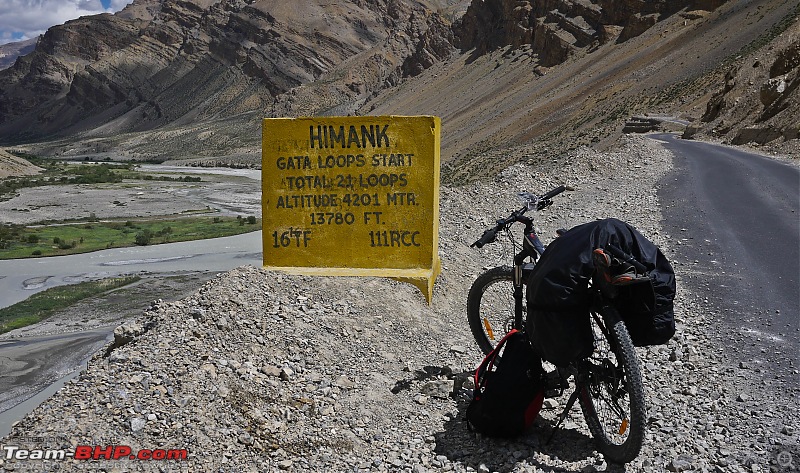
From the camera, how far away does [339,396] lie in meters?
4.77

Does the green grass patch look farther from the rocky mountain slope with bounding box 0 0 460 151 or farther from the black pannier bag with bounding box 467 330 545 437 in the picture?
the rocky mountain slope with bounding box 0 0 460 151

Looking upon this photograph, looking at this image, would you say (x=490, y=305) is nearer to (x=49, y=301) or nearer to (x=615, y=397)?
(x=615, y=397)

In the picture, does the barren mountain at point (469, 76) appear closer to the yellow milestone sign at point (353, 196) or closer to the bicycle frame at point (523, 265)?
the yellow milestone sign at point (353, 196)

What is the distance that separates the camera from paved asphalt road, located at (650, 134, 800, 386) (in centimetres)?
528

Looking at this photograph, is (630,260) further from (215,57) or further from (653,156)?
(215,57)

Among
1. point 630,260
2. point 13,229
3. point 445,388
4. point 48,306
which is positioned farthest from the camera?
point 13,229

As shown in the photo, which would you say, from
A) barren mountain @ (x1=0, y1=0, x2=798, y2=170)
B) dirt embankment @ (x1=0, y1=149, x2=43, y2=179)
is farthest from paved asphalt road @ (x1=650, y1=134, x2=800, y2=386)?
dirt embankment @ (x1=0, y1=149, x2=43, y2=179)

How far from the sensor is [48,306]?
17.0m

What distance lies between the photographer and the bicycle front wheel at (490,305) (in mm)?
5133

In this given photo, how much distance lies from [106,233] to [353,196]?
28006 millimetres

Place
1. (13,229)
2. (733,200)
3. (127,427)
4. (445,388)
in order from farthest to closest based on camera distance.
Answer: (13,229) < (733,200) < (445,388) < (127,427)

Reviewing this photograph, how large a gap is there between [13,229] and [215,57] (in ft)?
500

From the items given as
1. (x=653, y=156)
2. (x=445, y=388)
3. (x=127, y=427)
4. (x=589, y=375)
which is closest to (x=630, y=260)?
(x=589, y=375)

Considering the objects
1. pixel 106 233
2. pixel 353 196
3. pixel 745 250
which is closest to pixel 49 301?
pixel 353 196
